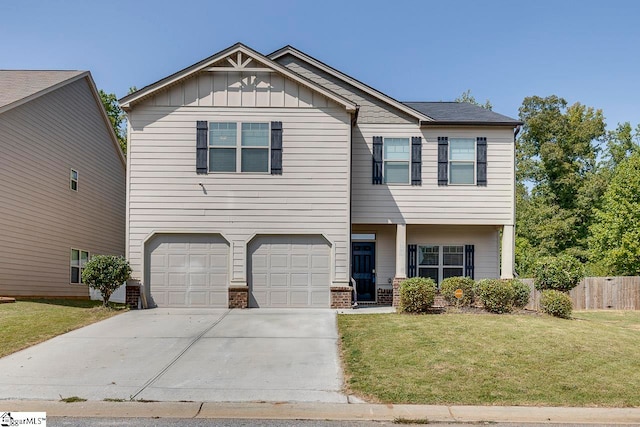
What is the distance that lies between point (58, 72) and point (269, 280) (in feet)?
41.7

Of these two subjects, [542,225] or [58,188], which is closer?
[58,188]

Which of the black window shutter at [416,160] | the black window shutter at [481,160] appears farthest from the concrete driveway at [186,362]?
the black window shutter at [481,160]

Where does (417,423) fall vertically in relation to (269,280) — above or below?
below

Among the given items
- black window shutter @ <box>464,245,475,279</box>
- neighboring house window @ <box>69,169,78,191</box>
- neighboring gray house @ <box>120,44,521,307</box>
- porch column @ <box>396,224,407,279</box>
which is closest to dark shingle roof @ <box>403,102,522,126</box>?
neighboring gray house @ <box>120,44,521,307</box>

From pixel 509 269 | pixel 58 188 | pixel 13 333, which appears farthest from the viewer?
pixel 58 188

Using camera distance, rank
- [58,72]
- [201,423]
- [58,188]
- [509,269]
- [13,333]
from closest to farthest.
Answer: [201,423]
[13,333]
[509,269]
[58,188]
[58,72]

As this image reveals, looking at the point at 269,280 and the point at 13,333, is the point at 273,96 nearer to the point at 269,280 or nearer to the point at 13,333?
the point at 269,280

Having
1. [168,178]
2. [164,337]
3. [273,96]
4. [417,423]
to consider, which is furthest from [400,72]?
[417,423]

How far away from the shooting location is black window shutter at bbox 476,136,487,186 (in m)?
16.2

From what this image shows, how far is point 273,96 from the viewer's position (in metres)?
15.0

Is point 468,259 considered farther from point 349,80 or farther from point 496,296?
point 349,80

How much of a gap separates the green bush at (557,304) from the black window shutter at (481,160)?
4.68m

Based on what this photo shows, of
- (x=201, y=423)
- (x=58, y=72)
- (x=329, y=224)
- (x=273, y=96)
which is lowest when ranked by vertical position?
(x=201, y=423)

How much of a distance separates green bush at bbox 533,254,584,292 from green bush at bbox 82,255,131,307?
10475mm
